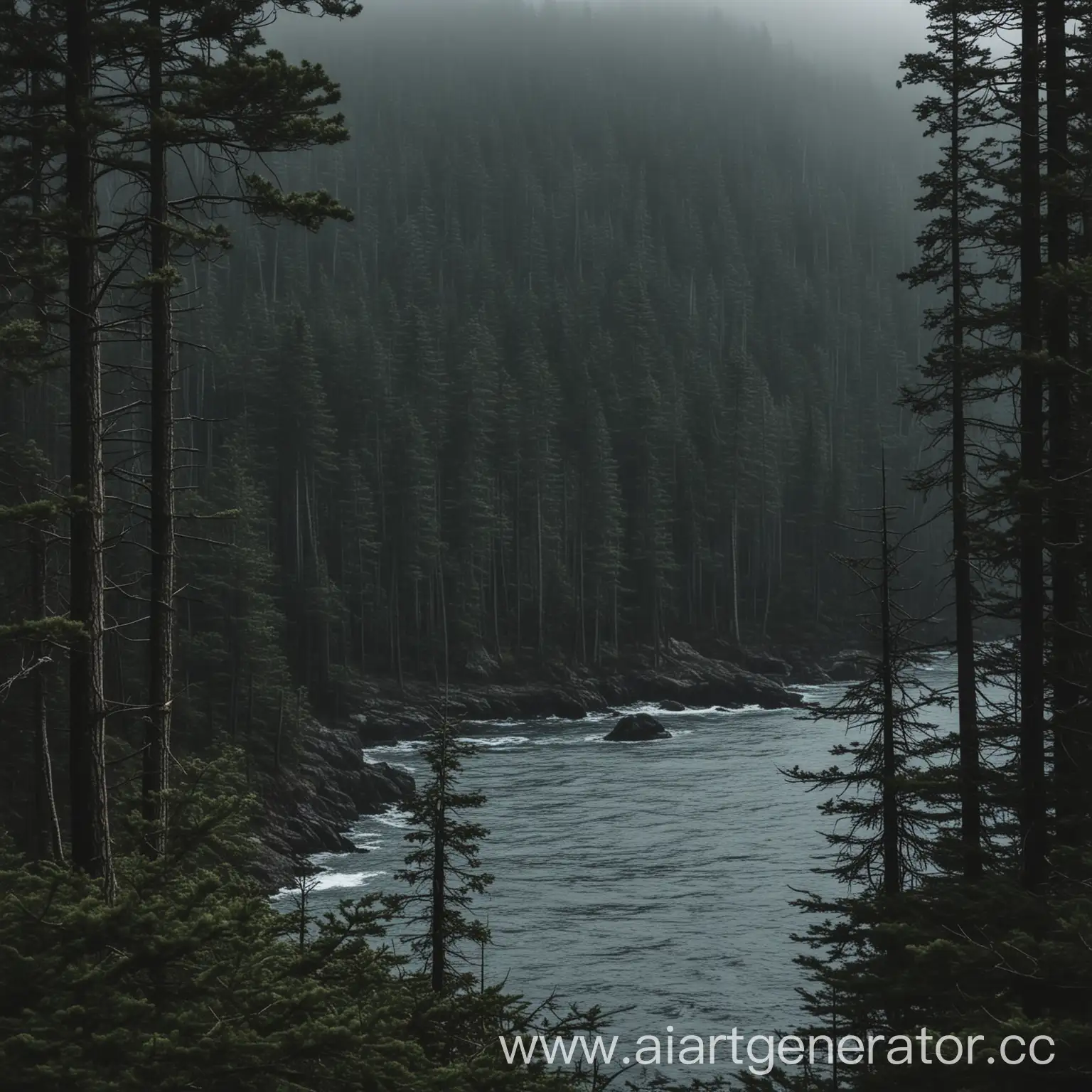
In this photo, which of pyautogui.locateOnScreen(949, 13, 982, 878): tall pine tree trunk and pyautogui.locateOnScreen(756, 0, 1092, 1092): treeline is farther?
pyautogui.locateOnScreen(949, 13, 982, 878): tall pine tree trunk

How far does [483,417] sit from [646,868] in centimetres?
4746

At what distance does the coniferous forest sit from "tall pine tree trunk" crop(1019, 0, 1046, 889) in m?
0.06

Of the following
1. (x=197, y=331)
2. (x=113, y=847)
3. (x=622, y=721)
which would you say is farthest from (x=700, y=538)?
(x=113, y=847)

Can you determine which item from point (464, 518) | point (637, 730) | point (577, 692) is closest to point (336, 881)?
point (637, 730)

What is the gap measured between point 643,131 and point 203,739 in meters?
148

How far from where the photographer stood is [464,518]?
237 ft

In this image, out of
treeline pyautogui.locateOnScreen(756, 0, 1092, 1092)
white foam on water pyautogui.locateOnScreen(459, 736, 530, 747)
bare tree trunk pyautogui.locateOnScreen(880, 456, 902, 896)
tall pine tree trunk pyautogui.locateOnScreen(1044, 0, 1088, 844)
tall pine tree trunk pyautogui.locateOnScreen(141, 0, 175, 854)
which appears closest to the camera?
treeline pyautogui.locateOnScreen(756, 0, 1092, 1092)

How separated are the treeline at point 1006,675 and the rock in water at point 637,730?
36.7m

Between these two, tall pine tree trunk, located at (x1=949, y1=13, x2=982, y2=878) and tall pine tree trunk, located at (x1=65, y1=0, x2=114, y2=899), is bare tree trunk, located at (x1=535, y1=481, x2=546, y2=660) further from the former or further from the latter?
tall pine tree trunk, located at (x1=65, y1=0, x2=114, y2=899)

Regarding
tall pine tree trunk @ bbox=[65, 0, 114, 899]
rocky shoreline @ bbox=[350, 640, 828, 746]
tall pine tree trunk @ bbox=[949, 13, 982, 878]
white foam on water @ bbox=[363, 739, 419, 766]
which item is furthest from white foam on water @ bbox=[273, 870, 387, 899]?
tall pine tree trunk @ bbox=[65, 0, 114, 899]

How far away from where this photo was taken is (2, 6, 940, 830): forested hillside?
4494cm

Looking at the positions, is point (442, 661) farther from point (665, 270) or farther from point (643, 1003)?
point (665, 270)

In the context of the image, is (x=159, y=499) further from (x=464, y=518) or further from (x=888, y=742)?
(x=464, y=518)

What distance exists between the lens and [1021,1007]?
845cm
